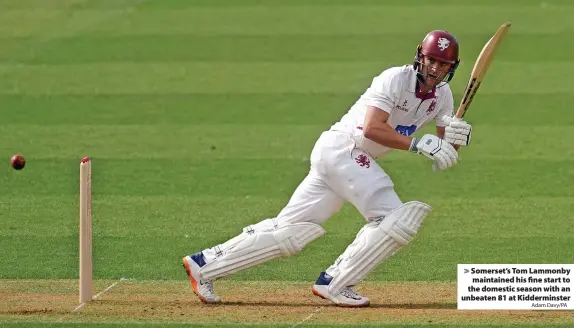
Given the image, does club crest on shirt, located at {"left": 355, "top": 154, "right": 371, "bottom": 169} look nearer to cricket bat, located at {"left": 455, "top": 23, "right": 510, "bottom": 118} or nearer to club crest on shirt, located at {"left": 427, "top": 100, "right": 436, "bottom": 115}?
club crest on shirt, located at {"left": 427, "top": 100, "right": 436, "bottom": 115}

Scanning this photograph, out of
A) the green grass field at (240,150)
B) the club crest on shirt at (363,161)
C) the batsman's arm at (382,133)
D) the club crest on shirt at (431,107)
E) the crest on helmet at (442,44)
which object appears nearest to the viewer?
the batsman's arm at (382,133)

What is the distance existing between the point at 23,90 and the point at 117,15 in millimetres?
2660

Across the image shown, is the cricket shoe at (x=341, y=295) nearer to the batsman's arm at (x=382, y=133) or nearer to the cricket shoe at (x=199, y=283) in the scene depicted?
the cricket shoe at (x=199, y=283)

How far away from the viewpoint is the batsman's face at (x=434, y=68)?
7.88 metres

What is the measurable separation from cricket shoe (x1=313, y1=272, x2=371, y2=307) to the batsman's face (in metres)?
1.40

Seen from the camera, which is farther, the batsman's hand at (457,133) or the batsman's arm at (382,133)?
the batsman's hand at (457,133)

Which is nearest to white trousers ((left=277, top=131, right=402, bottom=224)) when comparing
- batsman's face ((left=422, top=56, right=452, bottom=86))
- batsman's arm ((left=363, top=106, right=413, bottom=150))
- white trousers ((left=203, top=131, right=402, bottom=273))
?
white trousers ((left=203, top=131, right=402, bottom=273))

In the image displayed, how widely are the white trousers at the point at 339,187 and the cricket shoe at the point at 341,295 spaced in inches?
15.2

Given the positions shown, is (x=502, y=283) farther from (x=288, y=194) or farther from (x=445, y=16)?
(x=445, y=16)

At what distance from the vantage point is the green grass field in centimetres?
845

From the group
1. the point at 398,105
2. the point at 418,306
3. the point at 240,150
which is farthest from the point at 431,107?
the point at 240,150

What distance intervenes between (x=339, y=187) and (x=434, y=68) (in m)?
0.93

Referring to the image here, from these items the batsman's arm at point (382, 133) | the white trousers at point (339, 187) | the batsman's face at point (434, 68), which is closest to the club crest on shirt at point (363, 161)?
the white trousers at point (339, 187)

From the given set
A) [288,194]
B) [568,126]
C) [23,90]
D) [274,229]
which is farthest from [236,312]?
[23,90]
